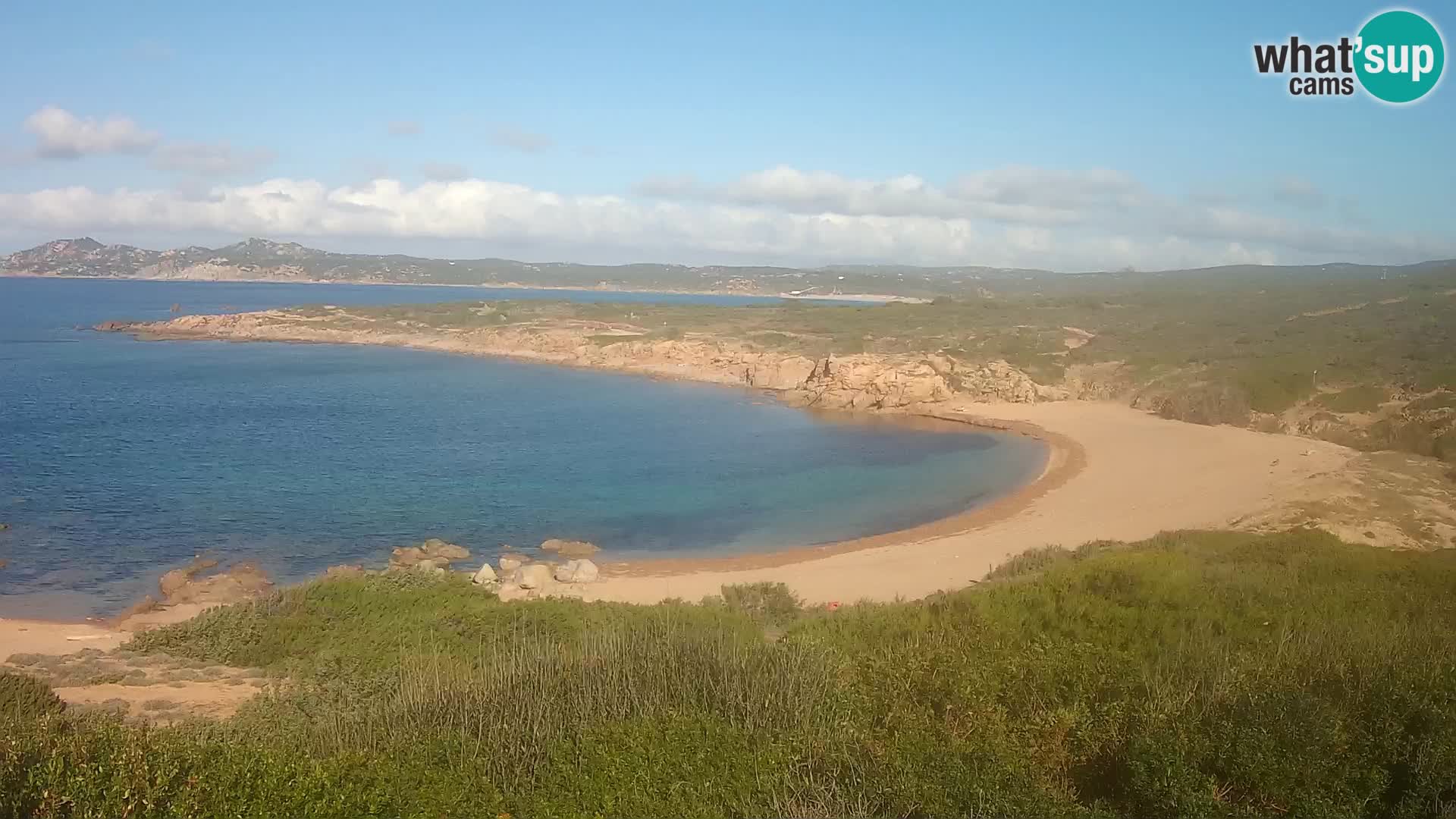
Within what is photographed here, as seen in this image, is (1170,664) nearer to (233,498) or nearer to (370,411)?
(233,498)

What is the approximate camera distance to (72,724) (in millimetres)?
8820

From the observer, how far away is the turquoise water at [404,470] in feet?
76.0

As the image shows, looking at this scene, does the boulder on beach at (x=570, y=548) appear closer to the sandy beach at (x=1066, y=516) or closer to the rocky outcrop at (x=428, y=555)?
the sandy beach at (x=1066, y=516)

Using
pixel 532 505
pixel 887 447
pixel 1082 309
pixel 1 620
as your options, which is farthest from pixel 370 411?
pixel 1082 309

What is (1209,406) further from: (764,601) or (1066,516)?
(764,601)

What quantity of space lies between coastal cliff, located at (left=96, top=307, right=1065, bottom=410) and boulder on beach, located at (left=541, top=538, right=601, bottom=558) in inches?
1110

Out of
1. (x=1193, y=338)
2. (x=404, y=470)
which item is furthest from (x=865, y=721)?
(x=1193, y=338)

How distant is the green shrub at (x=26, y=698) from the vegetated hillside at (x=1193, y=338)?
34976 millimetres

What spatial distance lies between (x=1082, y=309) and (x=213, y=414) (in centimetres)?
6577

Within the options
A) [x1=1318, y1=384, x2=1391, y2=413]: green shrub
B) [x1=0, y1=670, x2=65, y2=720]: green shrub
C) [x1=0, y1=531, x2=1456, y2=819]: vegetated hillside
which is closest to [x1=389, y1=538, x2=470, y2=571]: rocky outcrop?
[x1=0, y1=531, x2=1456, y2=819]: vegetated hillside

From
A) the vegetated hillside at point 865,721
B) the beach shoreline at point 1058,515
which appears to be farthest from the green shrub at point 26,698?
the beach shoreline at point 1058,515

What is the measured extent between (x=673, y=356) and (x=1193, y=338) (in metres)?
34.3

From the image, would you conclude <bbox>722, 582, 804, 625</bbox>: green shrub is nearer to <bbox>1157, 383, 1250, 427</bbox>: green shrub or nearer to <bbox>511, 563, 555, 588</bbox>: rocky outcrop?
<bbox>511, 563, 555, 588</bbox>: rocky outcrop

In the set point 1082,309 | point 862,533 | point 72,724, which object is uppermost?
point 1082,309
